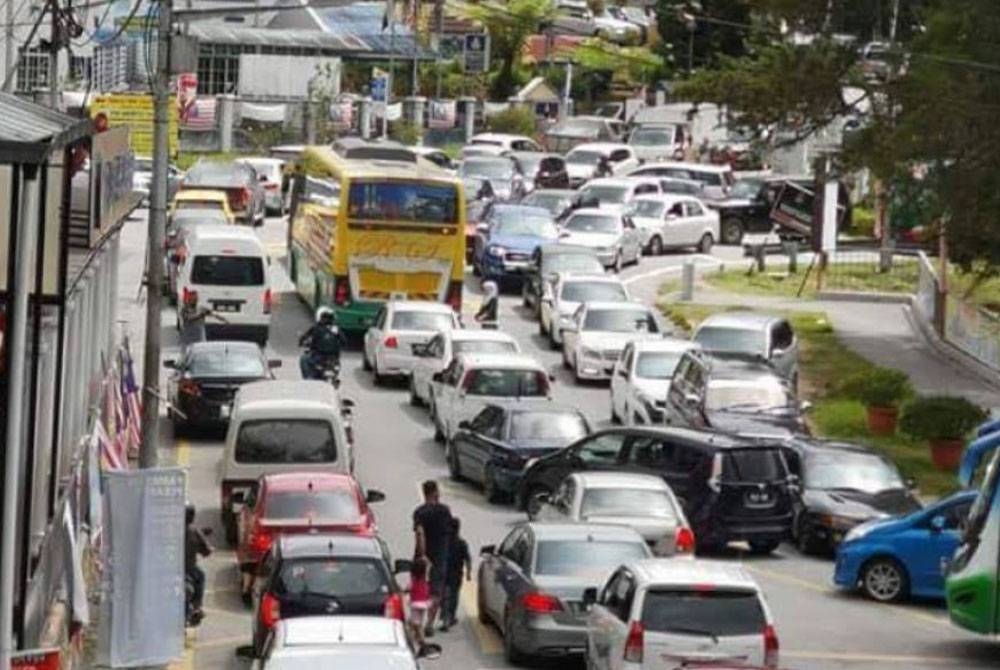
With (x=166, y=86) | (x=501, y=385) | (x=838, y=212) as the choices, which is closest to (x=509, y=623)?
(x=166, y=86)

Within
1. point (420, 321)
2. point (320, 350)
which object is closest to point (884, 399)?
point (420, 321)

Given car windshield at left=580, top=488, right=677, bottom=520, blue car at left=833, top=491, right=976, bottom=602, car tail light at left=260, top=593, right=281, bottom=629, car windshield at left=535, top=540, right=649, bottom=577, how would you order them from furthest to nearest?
blue car at left=833, top=491, right=976, bottom=602 < car windshield at left=580, top=488, right=677, bottom=520 < car windshield at left=535, top=540, right=649, bottom=577 < car tail light at left=260, top=593, right=281, bottom=629

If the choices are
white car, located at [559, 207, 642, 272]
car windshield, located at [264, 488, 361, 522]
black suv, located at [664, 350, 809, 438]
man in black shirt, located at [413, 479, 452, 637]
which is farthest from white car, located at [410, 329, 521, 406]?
white car, located at [559, 207, 642, 272]

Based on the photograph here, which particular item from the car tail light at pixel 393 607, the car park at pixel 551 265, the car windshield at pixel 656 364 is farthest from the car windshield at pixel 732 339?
the car tail light at pixel 393 607

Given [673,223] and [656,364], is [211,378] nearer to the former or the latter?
[656,364]

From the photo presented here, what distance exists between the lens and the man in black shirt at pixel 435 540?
27891mm

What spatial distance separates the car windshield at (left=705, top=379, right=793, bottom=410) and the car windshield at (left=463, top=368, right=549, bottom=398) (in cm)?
264

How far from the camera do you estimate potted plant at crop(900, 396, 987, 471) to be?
40875 millimetres

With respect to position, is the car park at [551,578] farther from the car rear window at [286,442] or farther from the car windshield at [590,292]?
the car windshield at [590,292]

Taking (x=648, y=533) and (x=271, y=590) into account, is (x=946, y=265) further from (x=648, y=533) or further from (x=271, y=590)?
(x=271, y=590)

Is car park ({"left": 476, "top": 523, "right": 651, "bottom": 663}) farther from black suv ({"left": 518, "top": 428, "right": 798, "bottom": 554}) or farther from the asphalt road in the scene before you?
black suv ({"left": 518, "top": 428, "right": 798, "bottom": 554})

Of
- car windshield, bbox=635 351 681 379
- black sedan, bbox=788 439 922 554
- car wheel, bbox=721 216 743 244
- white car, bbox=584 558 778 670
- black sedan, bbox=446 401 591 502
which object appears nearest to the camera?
white car, bbox=584 558 778 670

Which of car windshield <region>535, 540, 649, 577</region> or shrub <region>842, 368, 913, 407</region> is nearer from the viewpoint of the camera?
car windshield <region>535, 540, 649, 577</region>

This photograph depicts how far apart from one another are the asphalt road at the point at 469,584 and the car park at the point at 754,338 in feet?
6.91
